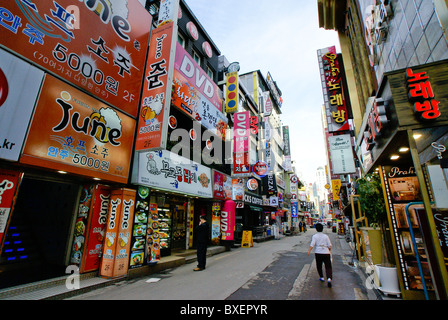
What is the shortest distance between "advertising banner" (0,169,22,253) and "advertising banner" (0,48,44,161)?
505mm

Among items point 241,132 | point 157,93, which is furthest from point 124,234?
point 241,132

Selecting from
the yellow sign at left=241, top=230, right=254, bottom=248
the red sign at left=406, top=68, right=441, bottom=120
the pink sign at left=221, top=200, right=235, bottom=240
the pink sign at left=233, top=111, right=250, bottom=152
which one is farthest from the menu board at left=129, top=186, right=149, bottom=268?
the yellow sign at left=241, top=230, right=254, bottom=248

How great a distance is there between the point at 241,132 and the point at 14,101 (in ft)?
42.7

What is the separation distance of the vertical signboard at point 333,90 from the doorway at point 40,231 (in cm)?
1289

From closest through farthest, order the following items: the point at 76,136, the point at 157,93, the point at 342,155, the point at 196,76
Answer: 1. the point at 76,136
2. the point at 157,93
3. the point at 342,155
4. the point at 196,76

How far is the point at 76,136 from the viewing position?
5910 millimetres

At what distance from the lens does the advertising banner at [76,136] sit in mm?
5184

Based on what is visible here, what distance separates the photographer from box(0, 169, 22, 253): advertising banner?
180 inches

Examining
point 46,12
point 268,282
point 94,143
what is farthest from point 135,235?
point 46,12

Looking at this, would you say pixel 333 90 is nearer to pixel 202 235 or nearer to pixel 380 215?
pixel 380 215

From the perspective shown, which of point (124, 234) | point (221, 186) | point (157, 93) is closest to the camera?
point (124, 234)

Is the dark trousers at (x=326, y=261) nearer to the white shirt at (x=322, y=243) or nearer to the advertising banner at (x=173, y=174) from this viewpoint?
the white shirt at (x=322, y=243)

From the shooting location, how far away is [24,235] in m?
7.19

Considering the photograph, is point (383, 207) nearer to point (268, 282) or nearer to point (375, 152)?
point (375, 152)
